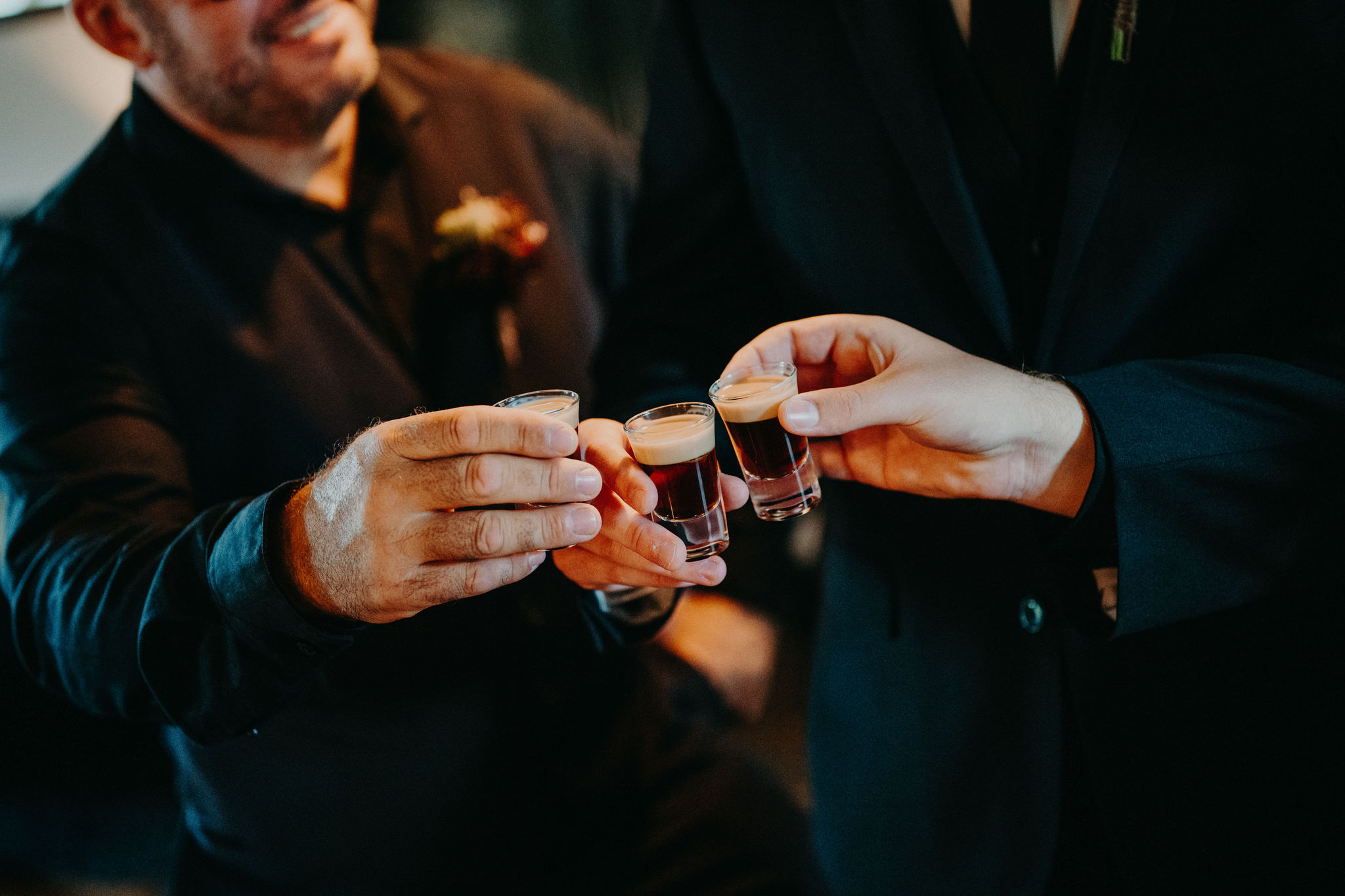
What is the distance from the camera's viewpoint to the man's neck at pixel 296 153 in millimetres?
2242

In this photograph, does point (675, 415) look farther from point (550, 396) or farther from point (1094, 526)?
point (1094, 526)

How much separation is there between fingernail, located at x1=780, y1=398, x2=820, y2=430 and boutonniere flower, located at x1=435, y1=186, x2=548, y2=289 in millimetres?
1468

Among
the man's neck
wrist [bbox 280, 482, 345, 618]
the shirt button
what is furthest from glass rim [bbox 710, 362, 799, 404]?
the man's neck

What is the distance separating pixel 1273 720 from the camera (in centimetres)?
→ 141

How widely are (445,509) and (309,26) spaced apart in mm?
1725

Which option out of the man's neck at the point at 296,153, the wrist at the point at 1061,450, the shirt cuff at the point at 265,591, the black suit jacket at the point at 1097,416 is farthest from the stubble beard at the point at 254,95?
the wrist at the point at 1061,450

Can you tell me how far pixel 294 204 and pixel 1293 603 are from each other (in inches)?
99.5

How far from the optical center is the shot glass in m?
1.31

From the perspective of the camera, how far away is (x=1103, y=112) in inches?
52.6

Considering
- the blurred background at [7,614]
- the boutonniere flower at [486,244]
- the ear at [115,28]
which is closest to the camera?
the ear at [115,28]

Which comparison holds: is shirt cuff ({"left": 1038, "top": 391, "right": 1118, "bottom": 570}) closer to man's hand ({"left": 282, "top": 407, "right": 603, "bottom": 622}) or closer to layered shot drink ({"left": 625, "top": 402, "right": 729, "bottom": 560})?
layered shot drink ({"left": 625, "top": 402, "right": 729, "bottom": 560})

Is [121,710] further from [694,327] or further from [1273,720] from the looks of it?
[1273,720]

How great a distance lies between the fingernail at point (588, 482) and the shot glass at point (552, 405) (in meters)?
0.07

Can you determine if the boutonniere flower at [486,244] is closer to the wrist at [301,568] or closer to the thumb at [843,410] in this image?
the wrist at [301,568]
